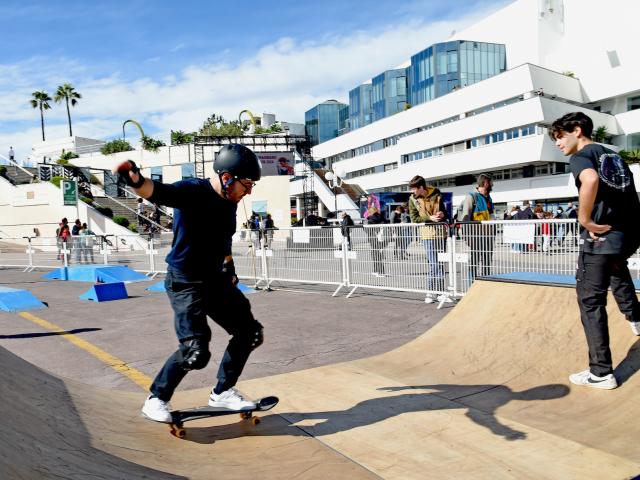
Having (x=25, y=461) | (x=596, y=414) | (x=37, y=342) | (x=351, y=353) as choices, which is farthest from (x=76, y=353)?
(x=596, y=414)

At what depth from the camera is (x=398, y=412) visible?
3.59 m

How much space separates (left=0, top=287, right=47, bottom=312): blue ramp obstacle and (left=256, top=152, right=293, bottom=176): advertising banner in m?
32.2

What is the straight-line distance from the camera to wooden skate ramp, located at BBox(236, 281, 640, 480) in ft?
9.21

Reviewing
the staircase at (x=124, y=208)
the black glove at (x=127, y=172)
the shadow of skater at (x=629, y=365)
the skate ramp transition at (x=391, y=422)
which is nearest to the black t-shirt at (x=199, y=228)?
the black glove at (x=127, y=172)

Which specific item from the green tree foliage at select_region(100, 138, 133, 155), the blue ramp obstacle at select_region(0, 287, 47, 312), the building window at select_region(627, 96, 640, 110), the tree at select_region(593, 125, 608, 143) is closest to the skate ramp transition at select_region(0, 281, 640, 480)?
the blue ramp obstacle at select_region(0, 287, 47, 312)

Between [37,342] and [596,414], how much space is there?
6.39 m

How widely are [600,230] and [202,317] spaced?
2.91 m

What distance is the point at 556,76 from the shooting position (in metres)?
40.1

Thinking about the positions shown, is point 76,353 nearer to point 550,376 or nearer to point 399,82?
point 550,376

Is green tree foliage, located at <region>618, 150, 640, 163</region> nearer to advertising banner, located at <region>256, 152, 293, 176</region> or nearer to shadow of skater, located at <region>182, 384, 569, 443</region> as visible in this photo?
advertising banner, located at <region>256, 152, 293, 176</region>

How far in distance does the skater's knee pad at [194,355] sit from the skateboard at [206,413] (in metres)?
0.41

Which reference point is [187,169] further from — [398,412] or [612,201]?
[612,201]

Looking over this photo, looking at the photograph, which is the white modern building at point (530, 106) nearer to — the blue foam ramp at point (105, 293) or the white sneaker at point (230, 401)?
the blue foam ramp at point (105, 293)

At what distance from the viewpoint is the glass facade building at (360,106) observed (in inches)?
2618
